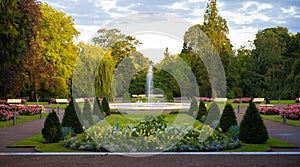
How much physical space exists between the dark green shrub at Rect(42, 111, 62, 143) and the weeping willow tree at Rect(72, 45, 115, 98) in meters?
26.8

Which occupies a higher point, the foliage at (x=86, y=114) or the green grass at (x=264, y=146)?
the foliage at (x=86, y=114)

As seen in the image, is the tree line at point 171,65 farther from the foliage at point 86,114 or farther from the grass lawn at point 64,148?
the grass lawn at point 64,148

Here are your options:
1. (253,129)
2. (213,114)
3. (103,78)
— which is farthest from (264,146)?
(103,78)

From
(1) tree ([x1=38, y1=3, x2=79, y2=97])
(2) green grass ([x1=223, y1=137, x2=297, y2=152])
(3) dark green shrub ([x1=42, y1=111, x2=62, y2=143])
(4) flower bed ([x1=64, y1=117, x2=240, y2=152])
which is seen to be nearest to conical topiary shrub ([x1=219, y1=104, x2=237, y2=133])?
(2) green grass ([x1=223, y1=137, x2=297, y2=152])

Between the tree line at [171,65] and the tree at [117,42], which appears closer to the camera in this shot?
the tree line at [171,65]

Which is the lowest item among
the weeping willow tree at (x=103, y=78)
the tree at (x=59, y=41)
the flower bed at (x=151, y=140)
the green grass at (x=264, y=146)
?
the green grass at (x=264, y=146)

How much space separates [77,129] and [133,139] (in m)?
4.56

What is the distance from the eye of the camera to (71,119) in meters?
15.3

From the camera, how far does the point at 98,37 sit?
5544 centimetres

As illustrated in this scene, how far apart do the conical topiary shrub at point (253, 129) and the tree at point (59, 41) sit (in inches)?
1330

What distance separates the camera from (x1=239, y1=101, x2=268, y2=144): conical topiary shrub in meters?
12.7

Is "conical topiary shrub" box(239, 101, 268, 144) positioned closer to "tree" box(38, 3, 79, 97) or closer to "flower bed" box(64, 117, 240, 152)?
"flower bed" box(64, 117, 240, 152)

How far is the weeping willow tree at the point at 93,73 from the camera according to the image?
137ft

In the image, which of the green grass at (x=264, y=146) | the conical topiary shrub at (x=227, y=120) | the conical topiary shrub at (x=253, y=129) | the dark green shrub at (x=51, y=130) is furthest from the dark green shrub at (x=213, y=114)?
the dark green shrub at (x=51, y=130)
